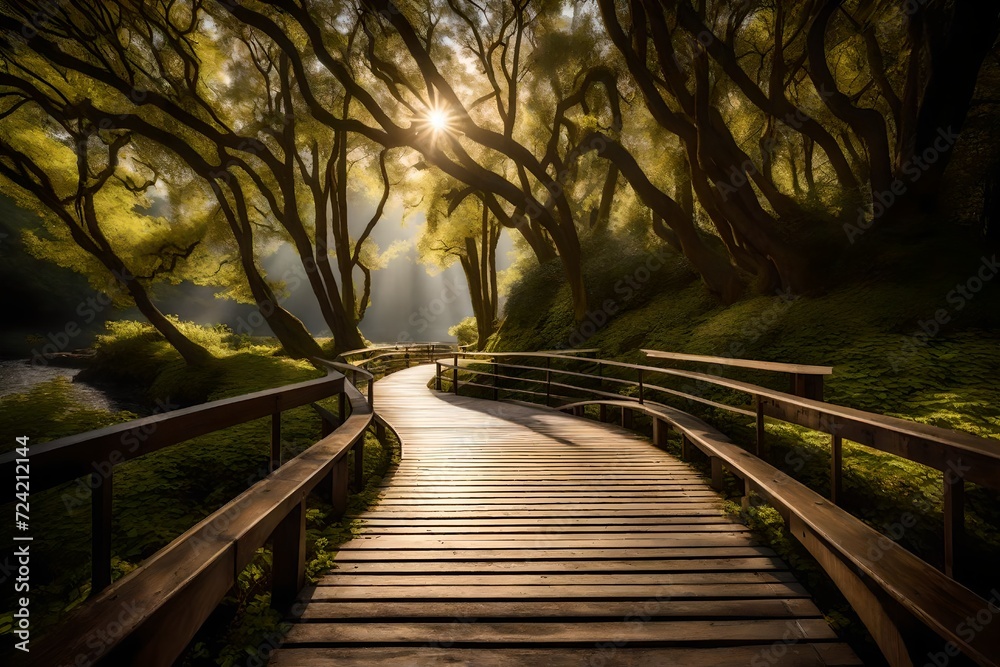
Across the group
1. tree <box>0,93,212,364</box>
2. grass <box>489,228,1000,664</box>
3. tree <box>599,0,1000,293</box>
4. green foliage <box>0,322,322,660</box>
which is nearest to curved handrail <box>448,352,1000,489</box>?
grass <box>489,228,1000,664</box>

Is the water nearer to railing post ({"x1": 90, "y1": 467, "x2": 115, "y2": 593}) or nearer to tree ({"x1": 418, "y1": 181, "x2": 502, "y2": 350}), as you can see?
tree ({"x1": 418, "y1": 181, "x2": 502, "y2": 350})

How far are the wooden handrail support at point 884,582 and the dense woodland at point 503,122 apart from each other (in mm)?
8735

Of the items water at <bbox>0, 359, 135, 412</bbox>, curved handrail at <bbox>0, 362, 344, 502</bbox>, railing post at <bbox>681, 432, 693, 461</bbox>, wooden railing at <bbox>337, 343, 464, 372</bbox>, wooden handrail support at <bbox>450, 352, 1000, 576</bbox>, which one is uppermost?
curved handrail at <bbox>0, 362, 344, 502</bbox>

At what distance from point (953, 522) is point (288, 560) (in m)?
3.30

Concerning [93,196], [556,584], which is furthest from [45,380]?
[556,584]

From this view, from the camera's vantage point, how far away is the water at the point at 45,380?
610 inches

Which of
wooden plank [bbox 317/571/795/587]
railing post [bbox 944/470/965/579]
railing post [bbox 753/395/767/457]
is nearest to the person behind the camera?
railing post [bbox 944/470/965/579]

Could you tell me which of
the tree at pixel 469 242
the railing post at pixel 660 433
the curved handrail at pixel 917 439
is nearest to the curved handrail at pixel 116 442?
the curved handrail at pixel 917 439

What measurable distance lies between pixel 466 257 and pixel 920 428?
23.9 meters

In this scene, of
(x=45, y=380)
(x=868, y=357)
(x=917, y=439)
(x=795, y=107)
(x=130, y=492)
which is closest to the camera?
(x=917, y=439)

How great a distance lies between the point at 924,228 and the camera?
9.10 metres

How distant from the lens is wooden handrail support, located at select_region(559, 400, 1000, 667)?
159 centimetres

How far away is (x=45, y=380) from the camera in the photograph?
20688 millimetres

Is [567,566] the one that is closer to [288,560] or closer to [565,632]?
[565,632]
